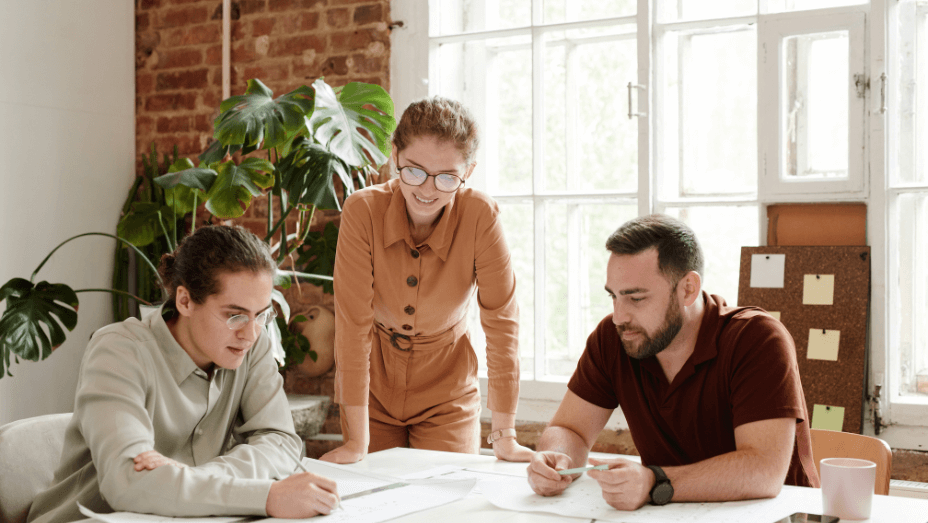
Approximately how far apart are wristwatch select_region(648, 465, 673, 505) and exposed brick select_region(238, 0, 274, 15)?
9.53ft

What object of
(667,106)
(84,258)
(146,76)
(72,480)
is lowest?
(72,480)

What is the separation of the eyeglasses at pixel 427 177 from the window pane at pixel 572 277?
145cm

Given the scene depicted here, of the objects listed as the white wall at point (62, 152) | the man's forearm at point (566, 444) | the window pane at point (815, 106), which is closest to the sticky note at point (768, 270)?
the window pane at point (815, 106)

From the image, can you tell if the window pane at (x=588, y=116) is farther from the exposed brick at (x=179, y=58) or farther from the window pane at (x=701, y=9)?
the exposed brick at (x=179, y=58)

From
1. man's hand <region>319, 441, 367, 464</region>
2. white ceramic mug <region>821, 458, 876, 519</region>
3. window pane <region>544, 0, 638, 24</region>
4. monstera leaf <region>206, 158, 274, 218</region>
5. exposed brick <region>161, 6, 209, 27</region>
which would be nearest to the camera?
white ceramic mug <region>821, 458, 876, 519</region>

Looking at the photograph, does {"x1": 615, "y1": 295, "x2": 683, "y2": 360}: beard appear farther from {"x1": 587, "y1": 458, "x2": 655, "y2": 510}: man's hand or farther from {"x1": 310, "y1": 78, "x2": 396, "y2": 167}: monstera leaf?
{"x1": 310, "y1": 78, "x2": 396, "y2": 167}: monstera leaf

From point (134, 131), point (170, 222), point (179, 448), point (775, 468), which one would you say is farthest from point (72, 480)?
point (134, 131)

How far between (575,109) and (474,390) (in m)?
1.50

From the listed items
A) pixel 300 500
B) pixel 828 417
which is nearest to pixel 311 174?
pixel 300 500

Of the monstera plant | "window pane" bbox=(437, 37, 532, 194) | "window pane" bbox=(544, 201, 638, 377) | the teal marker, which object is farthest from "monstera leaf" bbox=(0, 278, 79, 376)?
the teal marker

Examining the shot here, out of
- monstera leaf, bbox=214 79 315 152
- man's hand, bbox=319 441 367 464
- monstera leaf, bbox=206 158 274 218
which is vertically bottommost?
man's hand, bbox=319 441 367 464

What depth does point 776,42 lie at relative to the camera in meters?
2.85

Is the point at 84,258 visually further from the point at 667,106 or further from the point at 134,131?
the point at 667,106

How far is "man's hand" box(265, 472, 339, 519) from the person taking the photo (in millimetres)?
1400
